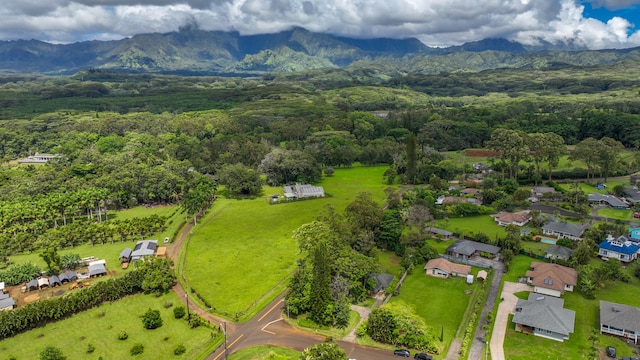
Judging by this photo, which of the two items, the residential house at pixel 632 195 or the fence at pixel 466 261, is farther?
the residential house at pixel 632 195

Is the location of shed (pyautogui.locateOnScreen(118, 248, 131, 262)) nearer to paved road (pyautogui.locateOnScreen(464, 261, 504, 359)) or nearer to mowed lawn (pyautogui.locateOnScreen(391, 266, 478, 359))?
mowed lawn (pyautogui.locateOnScreen(391, 266, 478, 359))

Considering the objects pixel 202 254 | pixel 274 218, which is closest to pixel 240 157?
pixel 274 218

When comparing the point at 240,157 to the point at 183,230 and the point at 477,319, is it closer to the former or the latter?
the point at 183,230

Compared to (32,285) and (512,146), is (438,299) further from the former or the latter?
(512,146)

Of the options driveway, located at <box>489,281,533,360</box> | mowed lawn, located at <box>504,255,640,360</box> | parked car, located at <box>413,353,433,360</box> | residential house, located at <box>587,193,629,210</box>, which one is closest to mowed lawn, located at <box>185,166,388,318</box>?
parked car, located at <box>413,353,433,360</box>

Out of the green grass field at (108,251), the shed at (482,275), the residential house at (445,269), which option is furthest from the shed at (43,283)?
the shed at (482,275)

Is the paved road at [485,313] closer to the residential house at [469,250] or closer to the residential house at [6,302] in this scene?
the residential house at [469,250]
